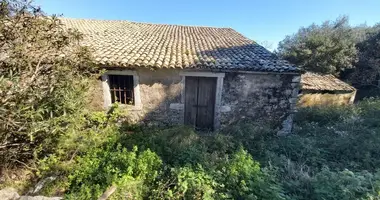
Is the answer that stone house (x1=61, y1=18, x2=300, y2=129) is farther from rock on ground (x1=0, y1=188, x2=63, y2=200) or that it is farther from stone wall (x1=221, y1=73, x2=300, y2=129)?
rock on ground (x1=0, y1=188, x2=63, y2=200)

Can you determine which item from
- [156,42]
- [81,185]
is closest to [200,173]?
[81,185]

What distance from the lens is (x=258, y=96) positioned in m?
7.09

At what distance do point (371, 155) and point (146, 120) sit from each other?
6.10 meters

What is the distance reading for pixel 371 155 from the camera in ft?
16.5

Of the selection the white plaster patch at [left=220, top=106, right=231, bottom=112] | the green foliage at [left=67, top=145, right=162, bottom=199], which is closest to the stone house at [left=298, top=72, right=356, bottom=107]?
the white plaster patch at [left=220, top=106, right=231, bottom=112]

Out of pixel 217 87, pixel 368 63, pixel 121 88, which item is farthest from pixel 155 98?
pixel 368 63

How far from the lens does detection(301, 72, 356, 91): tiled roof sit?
40.4 feet

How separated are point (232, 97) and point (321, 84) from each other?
336 inches

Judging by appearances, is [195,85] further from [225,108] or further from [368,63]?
[368,63]

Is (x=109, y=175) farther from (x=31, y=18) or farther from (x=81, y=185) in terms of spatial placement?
(x=31, y=18)

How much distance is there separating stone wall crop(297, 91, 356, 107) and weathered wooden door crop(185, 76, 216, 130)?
24.2 feet

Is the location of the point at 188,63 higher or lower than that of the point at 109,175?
higher

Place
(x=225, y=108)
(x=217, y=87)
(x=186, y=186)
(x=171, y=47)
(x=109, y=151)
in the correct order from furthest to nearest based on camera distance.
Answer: (x=171, y=47) < (x=225, y=108) < (x=217, y=87) < (x=109, y=151) < (x=186, y=186)

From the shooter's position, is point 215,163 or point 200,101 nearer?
point 215,163
